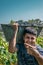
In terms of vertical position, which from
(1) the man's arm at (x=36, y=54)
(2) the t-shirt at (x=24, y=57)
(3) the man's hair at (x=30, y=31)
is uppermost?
(3) the man's hair at (x=30, y=31)

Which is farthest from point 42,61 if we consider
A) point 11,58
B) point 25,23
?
point 11,58

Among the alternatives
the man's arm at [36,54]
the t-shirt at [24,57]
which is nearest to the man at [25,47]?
the t-shirt at [24,57]

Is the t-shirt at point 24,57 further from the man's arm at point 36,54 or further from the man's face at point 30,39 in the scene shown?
the man's arm at point 36,54

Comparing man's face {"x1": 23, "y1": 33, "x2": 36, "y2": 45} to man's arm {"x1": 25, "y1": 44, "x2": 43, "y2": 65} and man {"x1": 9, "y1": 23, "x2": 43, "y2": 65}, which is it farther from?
man's arm {"x1": 25, "y1": 44, "x2": 43, "y2": 65}

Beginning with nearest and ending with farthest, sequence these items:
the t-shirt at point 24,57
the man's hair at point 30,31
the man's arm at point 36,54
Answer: the man's arm at point 36,54, the t-shirt at point 24,57, the man's hair at point 30,31

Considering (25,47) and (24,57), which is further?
(24,57)

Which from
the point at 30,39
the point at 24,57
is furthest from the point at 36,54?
the point at 24,57

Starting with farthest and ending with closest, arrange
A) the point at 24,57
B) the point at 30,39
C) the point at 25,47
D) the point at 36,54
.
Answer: the point at 24,57, the point at 25,47, the point at 30,39, the point at 36,54

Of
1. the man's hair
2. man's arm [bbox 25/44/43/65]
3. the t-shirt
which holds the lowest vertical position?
the t-shirt

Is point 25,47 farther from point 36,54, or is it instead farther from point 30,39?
point 36,54

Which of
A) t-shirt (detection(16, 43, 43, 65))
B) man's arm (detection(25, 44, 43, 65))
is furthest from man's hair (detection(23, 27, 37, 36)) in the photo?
man's arm (detection(25, 44, 43, 65))

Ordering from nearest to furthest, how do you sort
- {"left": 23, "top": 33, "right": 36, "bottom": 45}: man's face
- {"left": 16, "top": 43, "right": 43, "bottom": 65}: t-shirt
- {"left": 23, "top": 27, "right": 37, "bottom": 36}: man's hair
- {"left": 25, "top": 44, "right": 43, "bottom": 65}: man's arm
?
1. {"left": 25, "top": 44, "right": 43, "bottom": 65}: man's arm
2. {"left": 23, "top": 33, "right": 36, "bottom": 45}: man's face
3. {"left": 16, "top": 43, "right": 43, "bottom": 65}: t-shirt
4. {"left": 23, "top": 27, "right": 37, "bottom": 36}: man's hair

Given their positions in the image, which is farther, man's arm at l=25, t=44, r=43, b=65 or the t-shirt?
the t-shirt

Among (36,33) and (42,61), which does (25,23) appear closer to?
(36,33)
